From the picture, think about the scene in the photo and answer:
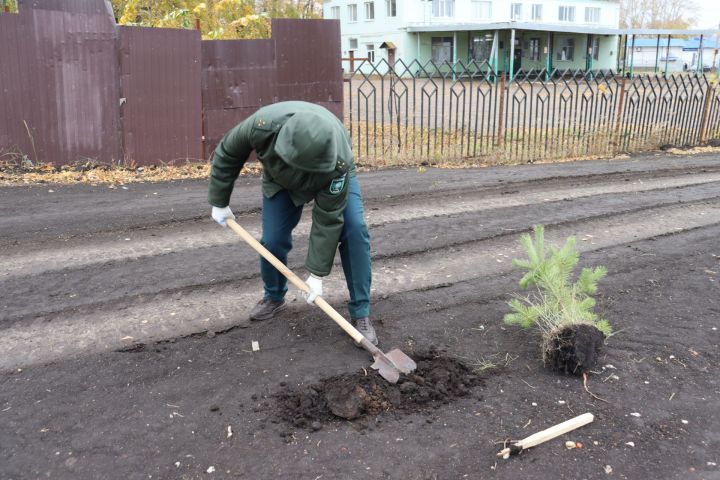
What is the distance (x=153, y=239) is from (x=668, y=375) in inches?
179

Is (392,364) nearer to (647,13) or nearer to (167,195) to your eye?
(167,195)

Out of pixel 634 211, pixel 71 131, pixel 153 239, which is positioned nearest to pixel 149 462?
pixel 153 239

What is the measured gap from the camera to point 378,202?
7.69 meters

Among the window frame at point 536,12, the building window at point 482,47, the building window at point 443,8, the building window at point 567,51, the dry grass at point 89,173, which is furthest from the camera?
the window frame at point 536,12

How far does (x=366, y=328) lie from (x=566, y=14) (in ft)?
177

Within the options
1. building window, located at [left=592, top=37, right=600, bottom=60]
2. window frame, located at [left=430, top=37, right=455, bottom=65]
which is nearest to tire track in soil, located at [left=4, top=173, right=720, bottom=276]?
window frame, located at [left=430, top=37, right=455, bottom=65]


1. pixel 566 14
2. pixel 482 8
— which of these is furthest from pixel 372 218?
pixel 566 14

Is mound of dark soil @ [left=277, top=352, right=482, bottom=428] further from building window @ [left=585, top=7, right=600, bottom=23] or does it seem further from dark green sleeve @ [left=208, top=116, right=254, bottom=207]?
building window @ [left=585, top=7, right=600, bottom=23]

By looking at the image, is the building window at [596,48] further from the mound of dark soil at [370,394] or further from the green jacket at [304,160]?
the mound of dark soil at [370,394]

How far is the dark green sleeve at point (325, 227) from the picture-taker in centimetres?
346

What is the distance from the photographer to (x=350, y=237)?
147 inches

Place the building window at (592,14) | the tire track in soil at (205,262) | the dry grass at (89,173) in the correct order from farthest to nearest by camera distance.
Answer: the building window at (592,14) < the dry grass at (89,173) < the tire track in soil at (205,262)

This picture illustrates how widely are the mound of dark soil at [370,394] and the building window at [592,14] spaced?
2207 inches

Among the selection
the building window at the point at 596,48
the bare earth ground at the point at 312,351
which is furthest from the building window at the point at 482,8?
the bare earth ground at the point at 312,351
